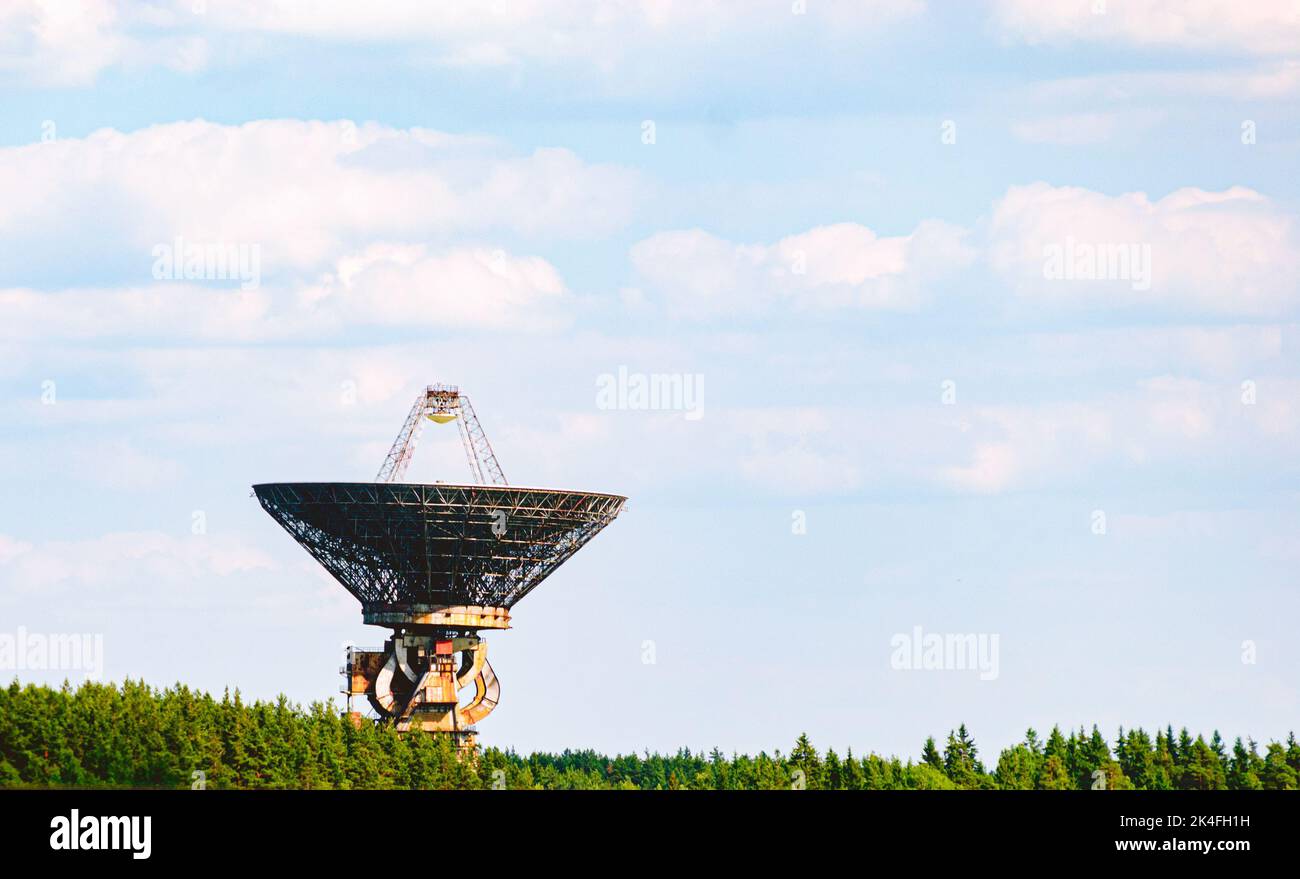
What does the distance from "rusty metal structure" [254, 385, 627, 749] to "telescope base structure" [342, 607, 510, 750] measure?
58 millimetres

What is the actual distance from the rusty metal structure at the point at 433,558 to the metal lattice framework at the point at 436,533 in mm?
56

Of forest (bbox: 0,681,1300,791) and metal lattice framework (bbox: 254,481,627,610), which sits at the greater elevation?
metal lattice framework (bbox: 254,481,627,610)

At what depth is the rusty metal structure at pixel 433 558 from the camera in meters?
125

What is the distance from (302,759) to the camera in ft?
434

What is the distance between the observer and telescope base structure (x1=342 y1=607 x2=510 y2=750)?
131500mm

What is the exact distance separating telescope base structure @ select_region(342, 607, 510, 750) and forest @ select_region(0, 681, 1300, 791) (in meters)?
1.31

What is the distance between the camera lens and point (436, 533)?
127 meters

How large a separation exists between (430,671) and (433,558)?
27.8 ft

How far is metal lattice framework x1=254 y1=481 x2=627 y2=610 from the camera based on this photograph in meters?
124
